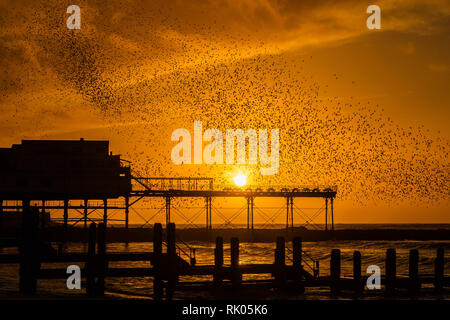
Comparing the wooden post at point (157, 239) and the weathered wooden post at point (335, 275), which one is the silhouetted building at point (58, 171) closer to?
the wooden post at point (157, 239)

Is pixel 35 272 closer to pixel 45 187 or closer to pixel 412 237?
pixel 45 187

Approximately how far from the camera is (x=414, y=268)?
90.8 feet

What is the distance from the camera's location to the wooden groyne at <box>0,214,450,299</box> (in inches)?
933

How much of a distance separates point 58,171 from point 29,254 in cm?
3225

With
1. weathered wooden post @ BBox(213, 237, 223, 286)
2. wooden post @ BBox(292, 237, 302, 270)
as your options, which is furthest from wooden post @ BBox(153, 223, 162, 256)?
wooden post @ BBox(292, 237, 302, 270)

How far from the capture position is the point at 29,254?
77.4 feet

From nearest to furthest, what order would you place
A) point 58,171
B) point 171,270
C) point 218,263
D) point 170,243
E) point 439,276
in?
1. point 171,270
2. point 170,243
3. point 218,263
4. point 439,276
5. point 58,171

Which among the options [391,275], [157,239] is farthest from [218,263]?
[391,275]

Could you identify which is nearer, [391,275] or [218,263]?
[218,263]

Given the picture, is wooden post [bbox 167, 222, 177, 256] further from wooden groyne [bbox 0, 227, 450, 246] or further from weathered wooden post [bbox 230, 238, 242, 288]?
wooden groyne [bbox 0, 227, 450, 246]

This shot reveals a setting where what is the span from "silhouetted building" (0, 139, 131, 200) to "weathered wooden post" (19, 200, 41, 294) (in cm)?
3107

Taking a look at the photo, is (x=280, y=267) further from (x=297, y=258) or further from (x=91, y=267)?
(x=91, y=267)
